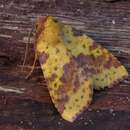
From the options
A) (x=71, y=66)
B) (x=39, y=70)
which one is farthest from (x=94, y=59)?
(x=39, y=70)

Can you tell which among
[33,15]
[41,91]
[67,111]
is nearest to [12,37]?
[33,15]

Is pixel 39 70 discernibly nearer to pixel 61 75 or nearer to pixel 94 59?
pixel 61 75

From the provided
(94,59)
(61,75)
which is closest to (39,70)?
(61,75)

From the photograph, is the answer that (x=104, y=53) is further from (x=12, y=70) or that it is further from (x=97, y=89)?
(x=12, y=70)
